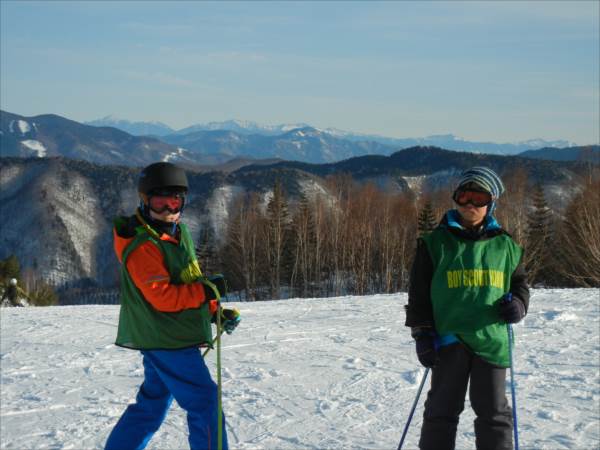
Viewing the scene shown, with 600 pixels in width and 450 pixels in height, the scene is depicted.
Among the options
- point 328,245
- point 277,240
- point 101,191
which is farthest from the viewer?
point 101,191

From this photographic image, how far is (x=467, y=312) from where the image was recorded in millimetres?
3057

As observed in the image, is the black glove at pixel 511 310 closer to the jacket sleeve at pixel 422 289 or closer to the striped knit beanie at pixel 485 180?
the jacket sleeve at pixel 422 289

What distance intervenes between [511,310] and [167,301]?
5.95 ft

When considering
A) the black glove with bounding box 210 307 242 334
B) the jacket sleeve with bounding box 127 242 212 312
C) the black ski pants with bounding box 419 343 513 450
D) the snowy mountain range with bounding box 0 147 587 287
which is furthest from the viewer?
the snowy mountain range with bounding box 0 147 587 287

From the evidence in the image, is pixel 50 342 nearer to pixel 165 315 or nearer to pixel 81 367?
pixel 81 367

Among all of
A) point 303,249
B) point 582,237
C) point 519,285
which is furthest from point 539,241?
point 519,285

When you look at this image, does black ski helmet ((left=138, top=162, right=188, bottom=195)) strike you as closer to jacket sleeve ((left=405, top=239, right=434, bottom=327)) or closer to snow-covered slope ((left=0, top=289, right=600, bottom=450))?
jacket sleeve ((left=405, top=239, right=434, bottom=327))

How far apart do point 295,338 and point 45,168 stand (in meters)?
126

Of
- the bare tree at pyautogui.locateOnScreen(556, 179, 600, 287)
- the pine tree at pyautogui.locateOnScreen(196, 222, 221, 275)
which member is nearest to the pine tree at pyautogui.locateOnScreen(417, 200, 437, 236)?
the bare tree at pyautogui.locateOnScreen(556, 179, 600, 287)

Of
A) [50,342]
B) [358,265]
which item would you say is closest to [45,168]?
[358,265]

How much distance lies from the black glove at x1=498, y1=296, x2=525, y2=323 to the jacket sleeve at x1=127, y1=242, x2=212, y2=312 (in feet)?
5.24

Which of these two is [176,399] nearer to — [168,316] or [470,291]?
[168,316]

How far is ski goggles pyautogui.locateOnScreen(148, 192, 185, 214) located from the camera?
3098 millimetres

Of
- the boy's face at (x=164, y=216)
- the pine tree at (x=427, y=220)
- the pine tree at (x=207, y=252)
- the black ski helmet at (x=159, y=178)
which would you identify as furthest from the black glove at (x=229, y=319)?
the pine tree at (x=207, y=252)
